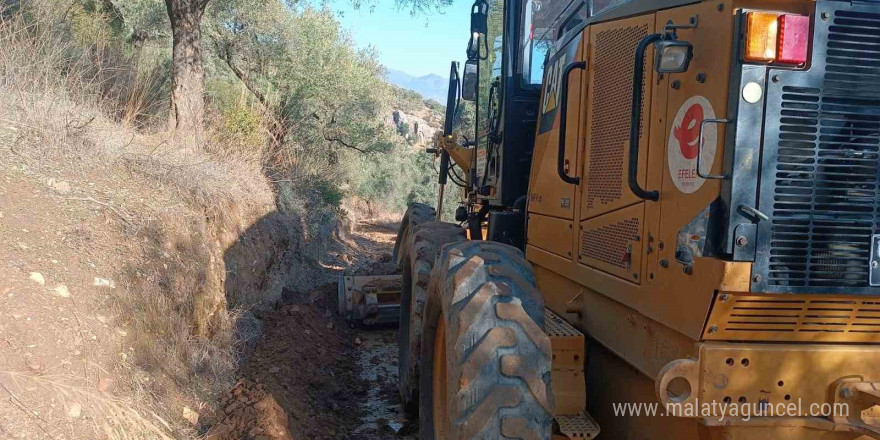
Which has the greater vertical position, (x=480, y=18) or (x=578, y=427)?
(x=480, y=18)

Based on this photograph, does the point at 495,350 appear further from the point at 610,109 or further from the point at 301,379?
the point at 301,379

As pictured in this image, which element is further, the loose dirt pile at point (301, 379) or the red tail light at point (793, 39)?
the loose dirt pile at point (301, 379)

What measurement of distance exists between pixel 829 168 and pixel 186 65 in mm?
8721

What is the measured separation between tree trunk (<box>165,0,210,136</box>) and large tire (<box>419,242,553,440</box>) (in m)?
6.95

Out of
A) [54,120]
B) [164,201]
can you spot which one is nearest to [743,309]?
[164,201]

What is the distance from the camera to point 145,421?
12.1 ft

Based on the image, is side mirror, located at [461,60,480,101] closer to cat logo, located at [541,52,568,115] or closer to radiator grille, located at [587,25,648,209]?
cat logo, located at [541,52,568,115]

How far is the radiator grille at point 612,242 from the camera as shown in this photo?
2.83 meters

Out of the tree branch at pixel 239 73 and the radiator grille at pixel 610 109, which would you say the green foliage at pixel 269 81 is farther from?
the radiator grille at pixel 610 109

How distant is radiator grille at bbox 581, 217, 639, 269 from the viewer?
283cm

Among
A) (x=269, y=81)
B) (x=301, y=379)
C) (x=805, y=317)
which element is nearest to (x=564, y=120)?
(x=805, y=317)

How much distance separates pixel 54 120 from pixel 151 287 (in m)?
2.30

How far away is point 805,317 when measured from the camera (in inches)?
90.3

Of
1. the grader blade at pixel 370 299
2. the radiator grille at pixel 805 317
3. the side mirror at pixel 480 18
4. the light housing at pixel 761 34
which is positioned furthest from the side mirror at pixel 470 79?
the radiator grille at pixel 805 317
